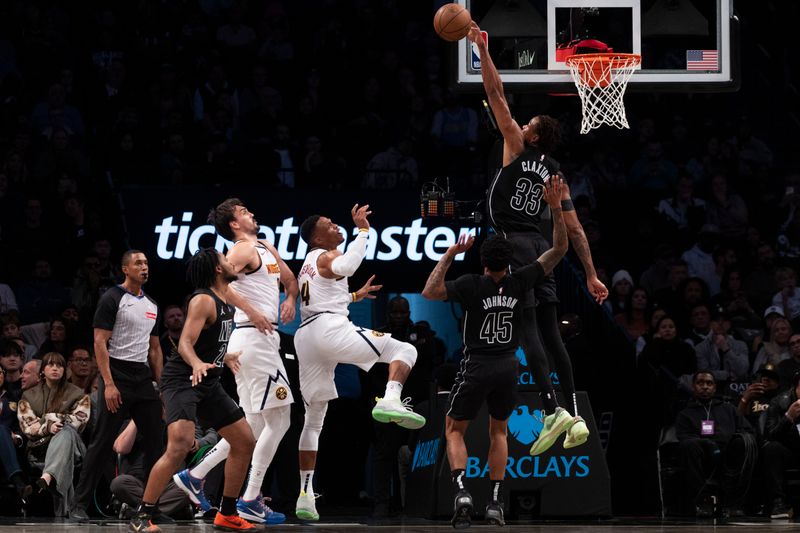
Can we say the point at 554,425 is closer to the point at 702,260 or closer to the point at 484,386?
the point at 484,386

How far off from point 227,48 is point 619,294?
293 inches

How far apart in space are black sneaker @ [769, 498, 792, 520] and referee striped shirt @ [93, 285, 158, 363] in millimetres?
6380

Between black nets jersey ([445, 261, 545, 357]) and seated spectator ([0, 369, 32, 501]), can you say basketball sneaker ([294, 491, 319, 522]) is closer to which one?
black nets jersey ([445, 261, 545, 357])

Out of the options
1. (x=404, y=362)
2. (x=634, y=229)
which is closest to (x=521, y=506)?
(x=404, y=362)

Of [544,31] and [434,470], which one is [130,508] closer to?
[434,470]

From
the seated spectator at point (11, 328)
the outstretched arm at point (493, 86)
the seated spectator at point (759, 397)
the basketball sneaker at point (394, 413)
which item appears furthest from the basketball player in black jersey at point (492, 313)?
the seated spectator at point (11, 328)

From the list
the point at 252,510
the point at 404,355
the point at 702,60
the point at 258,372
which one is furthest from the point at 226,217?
the point at 702,60

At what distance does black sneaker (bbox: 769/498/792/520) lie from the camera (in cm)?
1359

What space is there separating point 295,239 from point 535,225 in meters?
5.51

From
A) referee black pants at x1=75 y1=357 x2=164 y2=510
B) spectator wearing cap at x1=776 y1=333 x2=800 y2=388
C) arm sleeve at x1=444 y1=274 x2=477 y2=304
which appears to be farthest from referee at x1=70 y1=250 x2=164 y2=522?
spectator wearing cap at x1=776 y1=333 x2=800 y2=388

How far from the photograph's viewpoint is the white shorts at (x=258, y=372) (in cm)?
1091

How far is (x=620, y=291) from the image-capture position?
16.7 m

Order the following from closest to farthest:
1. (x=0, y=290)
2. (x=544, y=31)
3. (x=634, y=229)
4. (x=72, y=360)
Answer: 1. (x=544, y=31)
2. (x=72, y=360)
3. (x=0, y=290)
4. (x=634, y=229)

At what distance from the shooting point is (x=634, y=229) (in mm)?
18406
